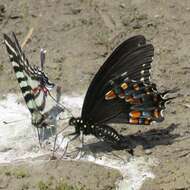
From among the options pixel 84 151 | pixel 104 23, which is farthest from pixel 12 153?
pixel 104 23

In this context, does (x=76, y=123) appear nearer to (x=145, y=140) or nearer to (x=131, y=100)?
(x=131, y=100)

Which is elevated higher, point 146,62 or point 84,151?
point 146,62

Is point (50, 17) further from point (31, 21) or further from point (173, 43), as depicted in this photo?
point (173, 43)

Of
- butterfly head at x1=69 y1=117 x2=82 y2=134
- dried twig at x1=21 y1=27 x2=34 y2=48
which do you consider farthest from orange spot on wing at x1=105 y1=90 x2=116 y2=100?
dried twig at x1=21 y1=27 x2=34 y2=48

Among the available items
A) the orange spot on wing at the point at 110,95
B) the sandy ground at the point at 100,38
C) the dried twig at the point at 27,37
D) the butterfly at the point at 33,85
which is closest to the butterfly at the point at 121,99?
the orange spot on wing at the point at 110,95

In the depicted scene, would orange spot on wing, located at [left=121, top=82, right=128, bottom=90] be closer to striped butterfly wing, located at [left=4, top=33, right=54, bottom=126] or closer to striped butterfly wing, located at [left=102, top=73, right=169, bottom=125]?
striped butterfly wing, located at [left=102, top=73, right=169, bottom=125]

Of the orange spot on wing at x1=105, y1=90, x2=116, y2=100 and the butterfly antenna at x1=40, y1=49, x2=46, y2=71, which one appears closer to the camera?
the orange spot on wing at x1=105, y1=90, x2=116, y2=100
